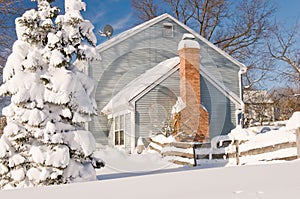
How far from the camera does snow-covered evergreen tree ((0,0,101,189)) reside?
693cm

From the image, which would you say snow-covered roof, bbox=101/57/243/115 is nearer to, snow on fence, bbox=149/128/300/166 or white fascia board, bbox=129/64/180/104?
white fascia board, bbox=129/64/180/104

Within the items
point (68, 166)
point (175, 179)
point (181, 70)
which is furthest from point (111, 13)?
point (175, 179)

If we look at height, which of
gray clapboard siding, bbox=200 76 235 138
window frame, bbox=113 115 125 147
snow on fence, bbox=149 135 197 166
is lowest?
snow on fence, bbox=149 135 197 166

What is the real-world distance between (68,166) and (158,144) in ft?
22.8

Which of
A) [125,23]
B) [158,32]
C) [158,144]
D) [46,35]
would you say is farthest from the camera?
[125,23]

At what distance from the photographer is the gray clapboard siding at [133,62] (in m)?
17.3

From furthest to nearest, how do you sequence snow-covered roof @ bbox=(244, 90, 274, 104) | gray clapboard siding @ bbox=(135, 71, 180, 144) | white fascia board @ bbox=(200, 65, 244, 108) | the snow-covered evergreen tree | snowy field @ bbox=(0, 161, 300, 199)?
snow-covered roof @ bbox=(244, 90, 274, 104) < white fascia board @ bbox=(200, 65, 244, 108) < gray clapboard siding @ bbox=(135, 71, 180, 144) < the snow-covered evergreen tree < snowy field @ bbox=(0, 161, 300, 199)

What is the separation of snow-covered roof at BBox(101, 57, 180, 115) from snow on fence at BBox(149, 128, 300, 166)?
7.39 feet

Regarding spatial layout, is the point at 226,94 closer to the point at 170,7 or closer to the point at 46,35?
the point at 46,35

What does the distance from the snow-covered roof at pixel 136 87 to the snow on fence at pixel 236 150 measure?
88.6 inches

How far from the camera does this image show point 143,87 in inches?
600

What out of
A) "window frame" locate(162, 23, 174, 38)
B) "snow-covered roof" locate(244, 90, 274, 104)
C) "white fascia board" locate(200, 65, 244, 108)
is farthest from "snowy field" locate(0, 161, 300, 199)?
"snow-covered roof" locate(244, 90, 274, 104)

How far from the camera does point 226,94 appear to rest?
1728 cm

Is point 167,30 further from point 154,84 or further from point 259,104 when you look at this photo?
point 259,104
